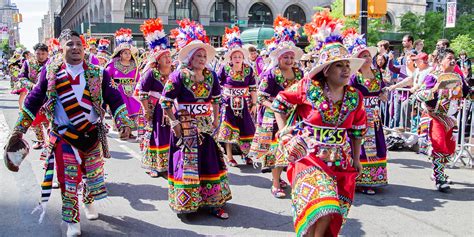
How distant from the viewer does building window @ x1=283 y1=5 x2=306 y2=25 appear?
41.8m

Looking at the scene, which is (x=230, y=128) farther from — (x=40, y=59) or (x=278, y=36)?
(x=40, y=59)

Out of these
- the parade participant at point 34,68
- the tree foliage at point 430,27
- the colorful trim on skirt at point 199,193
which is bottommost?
the colorful trim on skirt at point 199,193

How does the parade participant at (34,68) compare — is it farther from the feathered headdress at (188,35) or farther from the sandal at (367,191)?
the sandal at (367,191)

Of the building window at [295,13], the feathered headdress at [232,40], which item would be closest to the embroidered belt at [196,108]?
the feathered headdress at [232,40]

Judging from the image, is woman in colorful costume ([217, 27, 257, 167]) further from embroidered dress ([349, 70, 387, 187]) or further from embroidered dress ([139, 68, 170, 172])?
embroidered dress ([349, 70, 387, 187])

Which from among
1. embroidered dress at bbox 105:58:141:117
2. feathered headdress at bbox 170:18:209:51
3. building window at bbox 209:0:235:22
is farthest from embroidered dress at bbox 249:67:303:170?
building window at bbox 209:0:235:22

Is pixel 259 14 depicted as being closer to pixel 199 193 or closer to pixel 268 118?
pixel 268 118

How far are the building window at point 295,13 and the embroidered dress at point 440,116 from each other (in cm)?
3663

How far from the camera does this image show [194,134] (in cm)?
514

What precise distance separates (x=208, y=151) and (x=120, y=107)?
1.14 metres

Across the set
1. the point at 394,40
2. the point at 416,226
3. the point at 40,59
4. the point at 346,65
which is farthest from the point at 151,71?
the point at 394,40

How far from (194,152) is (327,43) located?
207 cm

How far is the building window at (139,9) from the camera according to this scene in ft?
124

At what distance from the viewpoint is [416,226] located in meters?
5.04
